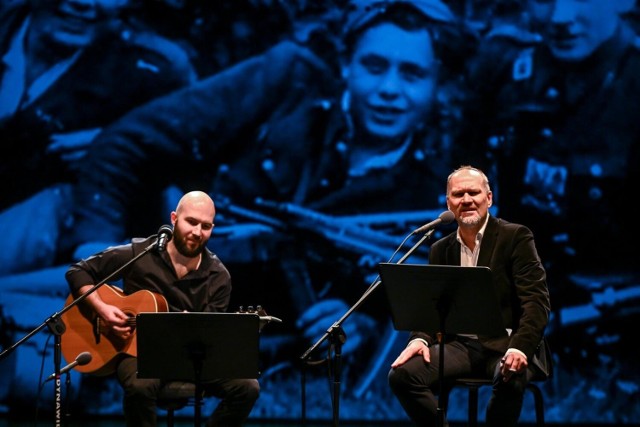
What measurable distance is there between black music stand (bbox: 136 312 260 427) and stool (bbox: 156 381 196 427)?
0.35 metres

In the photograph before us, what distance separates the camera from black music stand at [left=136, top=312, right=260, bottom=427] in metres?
3.64

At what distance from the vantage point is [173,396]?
4105 millimetres

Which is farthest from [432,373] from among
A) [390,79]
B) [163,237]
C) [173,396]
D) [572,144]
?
[390,79]

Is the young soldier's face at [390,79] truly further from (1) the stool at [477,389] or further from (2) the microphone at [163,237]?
(1) the stool at [477,389]

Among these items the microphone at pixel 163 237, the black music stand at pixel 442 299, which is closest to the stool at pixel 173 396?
the microphone at pixel 163 237

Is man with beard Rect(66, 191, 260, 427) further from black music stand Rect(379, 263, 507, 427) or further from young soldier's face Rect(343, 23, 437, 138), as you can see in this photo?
young soldier's face Rect(343, 23, 437, 138)

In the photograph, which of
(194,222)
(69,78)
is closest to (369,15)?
(69,78)

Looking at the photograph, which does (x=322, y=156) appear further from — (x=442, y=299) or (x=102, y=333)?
(x=442, y=299)

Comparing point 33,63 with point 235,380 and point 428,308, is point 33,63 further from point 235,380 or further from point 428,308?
point 428,308

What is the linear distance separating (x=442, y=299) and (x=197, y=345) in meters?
1.08

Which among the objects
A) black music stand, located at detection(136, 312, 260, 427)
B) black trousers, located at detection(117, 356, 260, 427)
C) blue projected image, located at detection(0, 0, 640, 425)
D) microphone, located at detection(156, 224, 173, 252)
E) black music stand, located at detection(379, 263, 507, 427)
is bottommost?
black trousers, located at detection(117, 356, 260, 427)

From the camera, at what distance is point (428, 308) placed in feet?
12.1

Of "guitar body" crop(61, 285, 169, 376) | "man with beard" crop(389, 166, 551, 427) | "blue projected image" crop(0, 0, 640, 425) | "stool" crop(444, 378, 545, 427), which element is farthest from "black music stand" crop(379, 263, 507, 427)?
"blue projected image" crop(0, 0, 640, 425)

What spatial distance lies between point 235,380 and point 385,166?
2.99 metres
